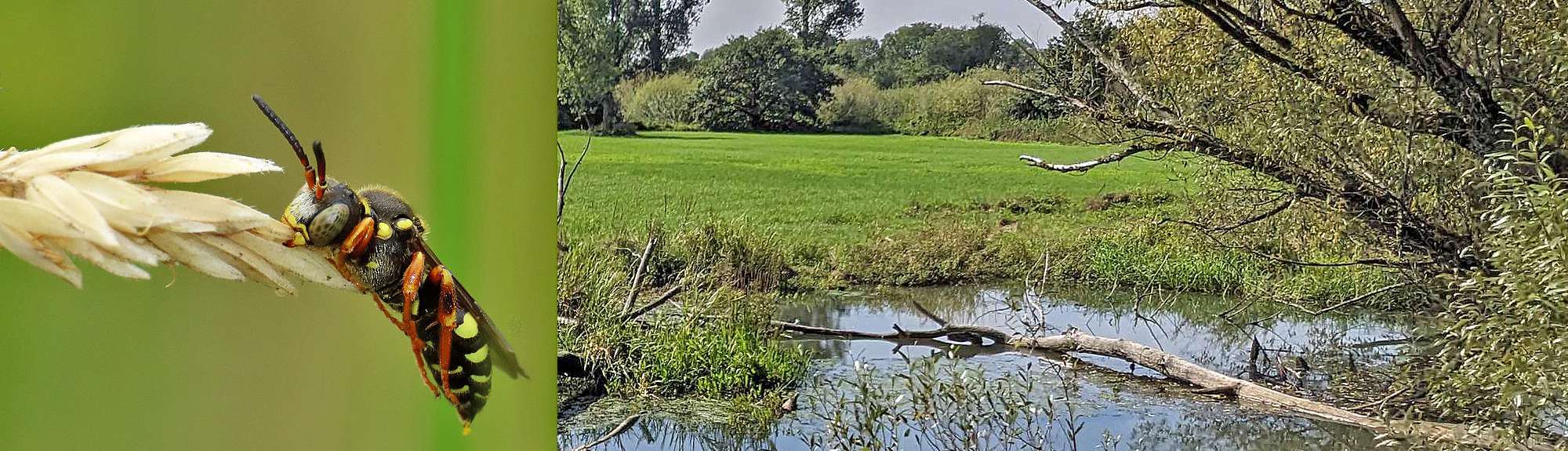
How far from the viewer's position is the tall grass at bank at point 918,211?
1.90m

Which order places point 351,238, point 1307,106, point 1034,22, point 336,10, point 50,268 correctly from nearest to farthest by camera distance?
1. point 50,268
2. point 351,238
3. point 336,10
4. point 1307,106
5. point 1034,22

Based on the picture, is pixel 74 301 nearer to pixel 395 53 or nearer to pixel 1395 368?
pixel 395 53

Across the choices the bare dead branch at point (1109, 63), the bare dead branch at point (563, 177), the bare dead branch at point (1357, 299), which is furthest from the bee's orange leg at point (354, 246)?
the bare dead branch at point (1357, 299)

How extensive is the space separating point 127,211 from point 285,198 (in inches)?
35.7

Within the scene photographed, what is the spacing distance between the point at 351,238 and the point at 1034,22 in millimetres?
1332

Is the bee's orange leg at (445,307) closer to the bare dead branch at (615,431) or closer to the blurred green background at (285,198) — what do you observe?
the blurred green background at (285,198)

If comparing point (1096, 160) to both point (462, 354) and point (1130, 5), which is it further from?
point (462, 354)

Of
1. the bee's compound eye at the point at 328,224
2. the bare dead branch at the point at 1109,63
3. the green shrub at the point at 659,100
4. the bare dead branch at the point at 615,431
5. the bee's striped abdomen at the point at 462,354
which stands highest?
the bare dead branch at the point at 1109,63

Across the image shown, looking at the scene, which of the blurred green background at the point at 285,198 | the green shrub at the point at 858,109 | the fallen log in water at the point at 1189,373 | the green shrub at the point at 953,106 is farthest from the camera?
the green shrub at the point at 858,109

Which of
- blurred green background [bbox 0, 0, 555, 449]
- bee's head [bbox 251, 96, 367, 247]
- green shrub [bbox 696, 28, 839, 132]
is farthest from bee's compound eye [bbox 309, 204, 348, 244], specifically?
green shrub [bbox 696, 28, 839, 132]

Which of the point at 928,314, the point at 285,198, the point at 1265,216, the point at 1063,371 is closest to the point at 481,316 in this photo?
the point at 285,198

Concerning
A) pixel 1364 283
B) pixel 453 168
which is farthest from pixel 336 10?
pixel 1364 283

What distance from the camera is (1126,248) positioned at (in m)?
1.94

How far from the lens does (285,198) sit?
138cm
